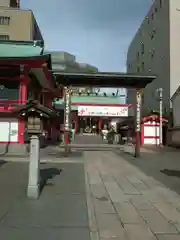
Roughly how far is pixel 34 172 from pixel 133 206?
99.5 inches

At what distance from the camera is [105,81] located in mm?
21531

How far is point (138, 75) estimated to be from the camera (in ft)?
67.3

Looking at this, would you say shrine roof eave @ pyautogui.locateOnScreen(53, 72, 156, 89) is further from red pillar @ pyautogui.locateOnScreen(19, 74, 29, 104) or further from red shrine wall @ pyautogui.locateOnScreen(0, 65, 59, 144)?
red shrine wall @ pyautogui.locateOnScreen(0, 65, 59, 144)

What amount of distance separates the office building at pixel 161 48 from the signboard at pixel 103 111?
3.96 meters

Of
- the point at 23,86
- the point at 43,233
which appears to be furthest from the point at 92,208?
the point at 23,86

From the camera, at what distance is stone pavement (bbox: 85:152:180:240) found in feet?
18.7

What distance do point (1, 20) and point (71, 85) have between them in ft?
147

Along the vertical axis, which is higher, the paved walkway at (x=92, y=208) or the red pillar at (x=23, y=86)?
the red pillar at (x=23, y=86)

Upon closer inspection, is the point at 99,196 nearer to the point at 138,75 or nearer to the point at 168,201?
the point at 168,201

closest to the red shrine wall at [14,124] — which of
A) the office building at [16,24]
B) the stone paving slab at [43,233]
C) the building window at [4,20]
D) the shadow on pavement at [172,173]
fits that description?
the shadow on pavement at [172,173]

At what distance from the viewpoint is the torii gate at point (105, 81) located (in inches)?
808

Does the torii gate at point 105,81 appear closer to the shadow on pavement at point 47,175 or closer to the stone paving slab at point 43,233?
the shadow on pavement at point 47,175

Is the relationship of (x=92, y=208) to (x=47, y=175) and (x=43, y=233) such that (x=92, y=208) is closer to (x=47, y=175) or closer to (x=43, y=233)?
(x=43, y=233)

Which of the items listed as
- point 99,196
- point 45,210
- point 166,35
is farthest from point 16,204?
point 166,35
